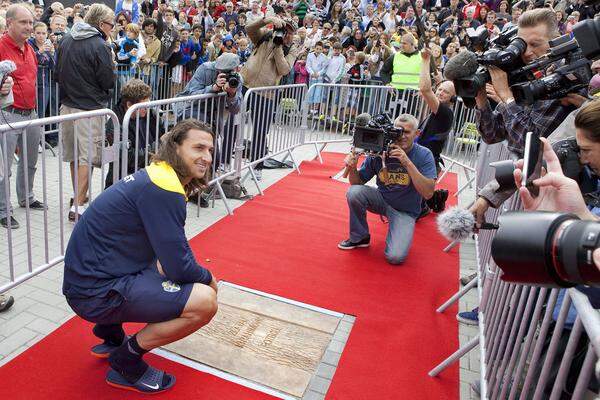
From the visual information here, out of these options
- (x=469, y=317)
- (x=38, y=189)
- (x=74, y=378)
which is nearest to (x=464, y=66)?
(x=469, y=317)

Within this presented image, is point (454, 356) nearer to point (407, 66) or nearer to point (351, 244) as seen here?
point (351, 244)

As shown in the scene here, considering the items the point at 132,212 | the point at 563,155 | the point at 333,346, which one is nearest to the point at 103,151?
the point at 132,212

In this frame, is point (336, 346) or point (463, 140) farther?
point (463, 140)

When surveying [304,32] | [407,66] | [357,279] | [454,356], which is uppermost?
[304,32]

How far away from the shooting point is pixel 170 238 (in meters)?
2.58

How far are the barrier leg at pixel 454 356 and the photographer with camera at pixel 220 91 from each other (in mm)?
3218

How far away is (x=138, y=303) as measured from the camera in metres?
2.60

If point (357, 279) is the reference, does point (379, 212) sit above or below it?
above

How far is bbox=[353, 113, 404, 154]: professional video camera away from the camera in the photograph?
4.37 metres

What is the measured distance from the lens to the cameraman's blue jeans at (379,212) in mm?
4848

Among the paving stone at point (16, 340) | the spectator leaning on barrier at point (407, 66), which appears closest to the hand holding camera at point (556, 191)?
the paving stone at point (16, 340)

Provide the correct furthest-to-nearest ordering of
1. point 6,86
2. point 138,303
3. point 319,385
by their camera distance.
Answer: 1. point 6,86
2. point 319,385
3. point 138,303

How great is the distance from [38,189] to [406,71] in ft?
20.7

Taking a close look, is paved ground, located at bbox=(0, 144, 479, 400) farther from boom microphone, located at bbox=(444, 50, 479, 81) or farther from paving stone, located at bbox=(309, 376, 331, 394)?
boom microphone, located at bbox=(444, 50, 479, 81)
